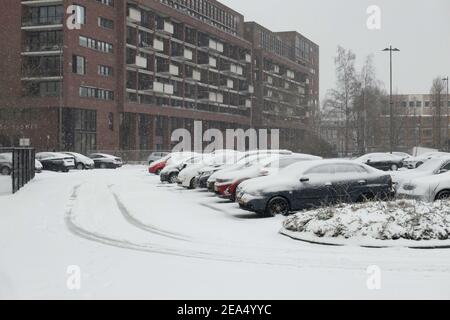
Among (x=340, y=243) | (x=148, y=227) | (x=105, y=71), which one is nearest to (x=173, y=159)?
(x=148, y=227)

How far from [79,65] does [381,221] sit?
5297 cm

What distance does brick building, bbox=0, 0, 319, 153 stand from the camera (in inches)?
2324

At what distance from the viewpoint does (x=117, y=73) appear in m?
65.5

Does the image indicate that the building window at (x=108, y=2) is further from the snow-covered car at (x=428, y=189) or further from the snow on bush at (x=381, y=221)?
the snow on bush at (x=381, y=221)

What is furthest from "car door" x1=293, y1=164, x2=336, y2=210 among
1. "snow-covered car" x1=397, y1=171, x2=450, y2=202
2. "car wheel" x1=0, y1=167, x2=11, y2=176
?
"car wheel" x1=0, y1=167, x2=11, y2=176

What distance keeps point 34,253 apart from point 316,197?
301 inches

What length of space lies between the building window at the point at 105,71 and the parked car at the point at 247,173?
47.2 m

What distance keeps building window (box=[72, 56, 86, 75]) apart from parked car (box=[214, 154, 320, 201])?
146ft

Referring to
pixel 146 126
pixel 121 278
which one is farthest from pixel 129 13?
pixel 121 278

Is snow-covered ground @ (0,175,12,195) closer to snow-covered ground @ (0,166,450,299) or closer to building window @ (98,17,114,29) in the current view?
snow-covered ground @ (0,166,450,299)
